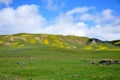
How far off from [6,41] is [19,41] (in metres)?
8.93

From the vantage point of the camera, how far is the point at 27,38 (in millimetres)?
171250

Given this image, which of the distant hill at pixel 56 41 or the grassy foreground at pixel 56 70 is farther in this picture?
the distant hill at pixel 56 41

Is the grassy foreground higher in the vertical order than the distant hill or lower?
lower

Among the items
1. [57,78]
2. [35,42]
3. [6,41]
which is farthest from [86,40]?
[57,78]

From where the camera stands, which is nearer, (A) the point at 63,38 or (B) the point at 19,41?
(B) the point at 19,41

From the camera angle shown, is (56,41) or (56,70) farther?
(56,41)

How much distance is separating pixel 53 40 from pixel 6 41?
3658 cm

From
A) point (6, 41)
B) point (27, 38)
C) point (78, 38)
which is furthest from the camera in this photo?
point (78, 38)

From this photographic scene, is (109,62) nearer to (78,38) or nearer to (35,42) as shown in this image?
(35,42)

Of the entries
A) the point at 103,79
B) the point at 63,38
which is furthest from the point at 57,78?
the point at 63,38

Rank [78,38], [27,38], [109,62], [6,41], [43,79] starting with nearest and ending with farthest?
[43,79] → [109,62] → [6,41] → [27,38] → [78,38]

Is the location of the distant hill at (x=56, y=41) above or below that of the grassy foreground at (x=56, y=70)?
above

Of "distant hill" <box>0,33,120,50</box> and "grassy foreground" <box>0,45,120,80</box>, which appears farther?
"distant hill" <box>0,33,120,50</box>

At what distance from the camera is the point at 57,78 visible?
30844mm
